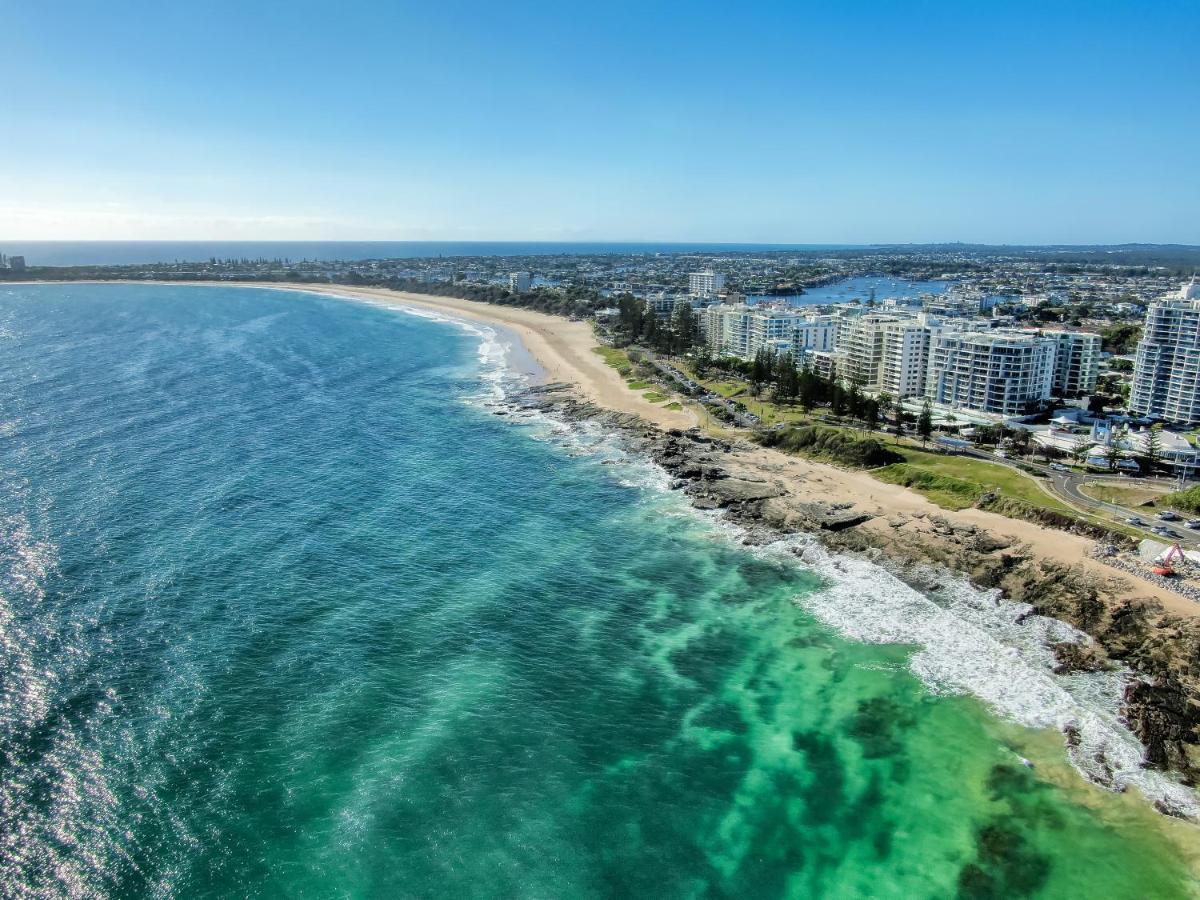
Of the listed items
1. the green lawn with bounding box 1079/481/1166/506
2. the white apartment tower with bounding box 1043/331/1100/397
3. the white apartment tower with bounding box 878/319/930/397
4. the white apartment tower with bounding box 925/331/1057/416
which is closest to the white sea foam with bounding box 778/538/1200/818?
the green lawn with bounding box 1079/481/1166/506

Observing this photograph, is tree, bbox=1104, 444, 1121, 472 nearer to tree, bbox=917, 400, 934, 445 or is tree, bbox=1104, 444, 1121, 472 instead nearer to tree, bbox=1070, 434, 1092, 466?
tree, bbox=1070, 434, 1092, 466

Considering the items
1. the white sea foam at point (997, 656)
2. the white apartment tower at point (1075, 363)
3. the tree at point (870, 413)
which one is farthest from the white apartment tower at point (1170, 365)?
the white sea foam at point (997, 656)

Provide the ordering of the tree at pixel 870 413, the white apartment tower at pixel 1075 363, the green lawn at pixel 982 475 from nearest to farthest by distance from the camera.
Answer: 1. the green lawn at pixel 982 475
2. the tree at pixel 870 413
3. the white apartment tower at pixel 1075 363

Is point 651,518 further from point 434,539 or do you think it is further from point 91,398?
point 91,398

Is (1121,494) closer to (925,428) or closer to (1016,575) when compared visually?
(925,428)

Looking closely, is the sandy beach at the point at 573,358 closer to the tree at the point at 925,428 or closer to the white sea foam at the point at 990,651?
the tree at the point at 925,428
